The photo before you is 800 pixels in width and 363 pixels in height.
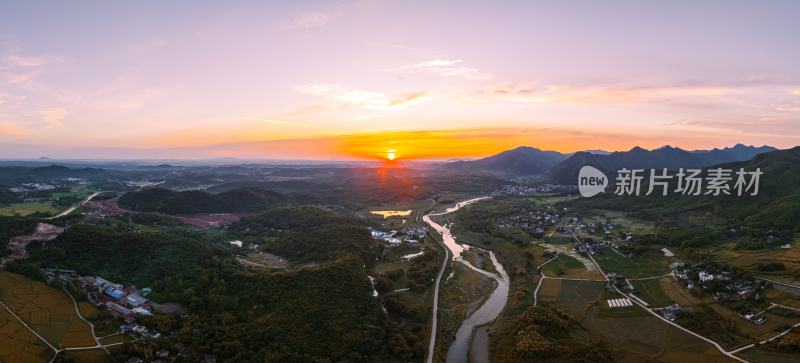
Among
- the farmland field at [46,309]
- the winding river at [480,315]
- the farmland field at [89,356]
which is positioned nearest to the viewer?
the farmland field at [89,356]

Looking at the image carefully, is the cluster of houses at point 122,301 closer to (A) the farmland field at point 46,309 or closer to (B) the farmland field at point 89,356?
(A) the farmland field at point 46,309

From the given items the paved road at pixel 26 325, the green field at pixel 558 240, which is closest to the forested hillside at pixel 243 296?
the paved road at pixel 26 325

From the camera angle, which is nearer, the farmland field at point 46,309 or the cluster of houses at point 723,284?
the farmland field at point 46,309

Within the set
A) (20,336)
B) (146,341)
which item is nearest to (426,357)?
(146,341)

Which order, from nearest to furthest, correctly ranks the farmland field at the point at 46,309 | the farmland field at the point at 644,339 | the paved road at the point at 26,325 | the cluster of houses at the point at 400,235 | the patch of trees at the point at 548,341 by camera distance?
the paved road at the point at 26,325, the farmland field at the point at 46,309, the farmland field at the point at 644,339, the patch of trees at the point at 548,341, the cluster of houses at the point at 400,235

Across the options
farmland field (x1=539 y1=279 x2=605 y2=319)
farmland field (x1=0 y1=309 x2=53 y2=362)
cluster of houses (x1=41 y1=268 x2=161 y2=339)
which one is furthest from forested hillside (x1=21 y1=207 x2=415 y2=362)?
farmland field (x1=539 y1=279 x2=605 y2=319)

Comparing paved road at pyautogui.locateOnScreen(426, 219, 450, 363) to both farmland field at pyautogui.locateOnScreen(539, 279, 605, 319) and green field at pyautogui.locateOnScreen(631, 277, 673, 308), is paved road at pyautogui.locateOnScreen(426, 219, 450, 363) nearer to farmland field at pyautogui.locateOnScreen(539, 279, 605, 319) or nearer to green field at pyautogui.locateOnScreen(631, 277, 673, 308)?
farmland field at pyautogui.locateOnScreen(539, 279, 605, 319)

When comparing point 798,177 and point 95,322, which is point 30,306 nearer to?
point 95,322
